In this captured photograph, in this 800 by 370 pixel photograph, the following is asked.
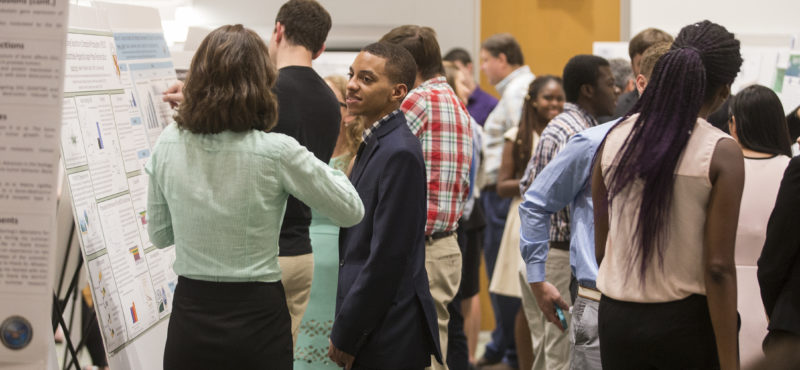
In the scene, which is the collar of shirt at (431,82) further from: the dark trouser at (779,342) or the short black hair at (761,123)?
the dark trouser at (779,342)

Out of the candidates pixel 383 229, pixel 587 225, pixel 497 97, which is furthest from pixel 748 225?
pixel 497 97

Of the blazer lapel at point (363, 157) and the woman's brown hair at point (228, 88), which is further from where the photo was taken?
the blazer lapel at point (363, 157)

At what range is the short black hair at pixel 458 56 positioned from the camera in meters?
5.23

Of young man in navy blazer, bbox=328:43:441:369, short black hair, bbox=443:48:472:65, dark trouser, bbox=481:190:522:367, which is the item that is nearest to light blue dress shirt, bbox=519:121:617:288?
young man in navy blazer, bbox=328:43:441:369

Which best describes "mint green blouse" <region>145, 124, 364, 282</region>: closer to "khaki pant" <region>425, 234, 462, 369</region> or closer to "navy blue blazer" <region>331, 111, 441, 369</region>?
"navy blue blazer" <region>331, 111, 441, 369</region>

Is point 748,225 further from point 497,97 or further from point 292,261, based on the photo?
point 497,97

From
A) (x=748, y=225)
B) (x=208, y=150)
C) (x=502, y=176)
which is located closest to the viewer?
(x=208, y=150)

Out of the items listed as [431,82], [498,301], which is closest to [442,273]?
[431,82]

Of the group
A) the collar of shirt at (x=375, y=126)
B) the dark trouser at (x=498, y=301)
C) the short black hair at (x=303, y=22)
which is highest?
the short black hair at (x=303, y=22)

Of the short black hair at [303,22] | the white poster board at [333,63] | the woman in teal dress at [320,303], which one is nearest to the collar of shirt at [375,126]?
the short black hair at [303,22]

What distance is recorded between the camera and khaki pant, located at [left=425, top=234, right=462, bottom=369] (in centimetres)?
300

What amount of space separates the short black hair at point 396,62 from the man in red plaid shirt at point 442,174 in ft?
1.72

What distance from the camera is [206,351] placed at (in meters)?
2.03

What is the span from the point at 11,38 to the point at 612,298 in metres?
1.39
